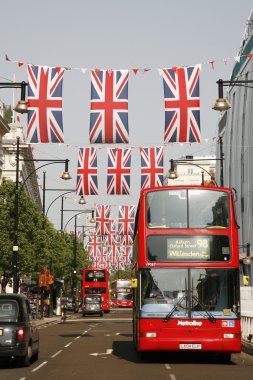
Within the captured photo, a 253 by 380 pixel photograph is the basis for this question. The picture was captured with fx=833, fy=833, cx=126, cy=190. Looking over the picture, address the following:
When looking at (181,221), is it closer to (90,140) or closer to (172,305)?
(172,305)

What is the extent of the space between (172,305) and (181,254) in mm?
1316

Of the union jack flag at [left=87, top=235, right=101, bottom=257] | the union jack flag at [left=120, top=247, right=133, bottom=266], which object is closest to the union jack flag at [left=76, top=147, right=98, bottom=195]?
the union jack flag at [left=120, top=247, right=133, bottom=266]

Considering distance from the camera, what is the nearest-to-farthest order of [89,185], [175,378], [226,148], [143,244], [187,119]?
[175,378] < [143,244] < [187,119] < [89,185] < [226,148]

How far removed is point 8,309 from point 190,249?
4.54 metres

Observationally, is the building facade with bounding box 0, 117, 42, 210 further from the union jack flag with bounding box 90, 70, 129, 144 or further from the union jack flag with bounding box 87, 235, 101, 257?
the union jack flag with bounding box 90, 70, 129, 144

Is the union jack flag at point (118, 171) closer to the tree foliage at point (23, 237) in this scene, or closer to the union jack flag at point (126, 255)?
the tree foliage at point (23, 237)

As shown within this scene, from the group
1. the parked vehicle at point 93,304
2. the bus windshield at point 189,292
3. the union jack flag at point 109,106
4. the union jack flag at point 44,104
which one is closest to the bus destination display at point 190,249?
the bus windshield at point 189,292

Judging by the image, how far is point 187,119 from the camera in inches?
1183

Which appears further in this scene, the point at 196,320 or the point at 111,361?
the point at 111,361

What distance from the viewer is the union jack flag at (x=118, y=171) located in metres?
41.5

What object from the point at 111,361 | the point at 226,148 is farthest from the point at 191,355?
the point at 226,148

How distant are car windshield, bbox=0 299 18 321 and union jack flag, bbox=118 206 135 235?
53644 mm

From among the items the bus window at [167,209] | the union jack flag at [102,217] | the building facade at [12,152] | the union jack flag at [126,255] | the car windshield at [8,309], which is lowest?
the car windshield at [8,309]

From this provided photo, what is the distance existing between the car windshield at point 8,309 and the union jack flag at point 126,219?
5364cm
